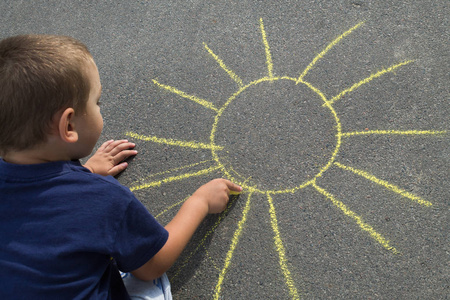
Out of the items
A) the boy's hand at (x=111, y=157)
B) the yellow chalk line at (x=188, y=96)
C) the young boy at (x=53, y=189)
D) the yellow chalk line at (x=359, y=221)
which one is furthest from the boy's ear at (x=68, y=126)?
the yellow chalk line at (x=359, y=221)

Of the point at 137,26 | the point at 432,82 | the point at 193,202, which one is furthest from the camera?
the point at 137,26

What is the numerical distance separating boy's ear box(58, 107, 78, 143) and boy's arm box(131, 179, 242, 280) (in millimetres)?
550

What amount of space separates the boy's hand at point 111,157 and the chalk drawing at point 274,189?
0.11 meters

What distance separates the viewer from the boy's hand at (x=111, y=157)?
80.4 inches

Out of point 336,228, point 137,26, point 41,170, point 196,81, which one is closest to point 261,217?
point 336,228

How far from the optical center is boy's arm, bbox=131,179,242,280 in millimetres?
1440

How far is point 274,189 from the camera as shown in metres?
1.94

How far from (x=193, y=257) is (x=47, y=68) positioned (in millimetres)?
1127

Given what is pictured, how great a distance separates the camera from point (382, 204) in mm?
1834

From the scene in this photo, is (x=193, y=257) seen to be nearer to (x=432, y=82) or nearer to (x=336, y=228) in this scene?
(x=336, y=228)

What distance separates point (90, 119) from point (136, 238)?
1.42 feet

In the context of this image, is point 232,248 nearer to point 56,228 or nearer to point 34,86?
point 56,228

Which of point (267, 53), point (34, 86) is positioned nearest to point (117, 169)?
point (34, 86)

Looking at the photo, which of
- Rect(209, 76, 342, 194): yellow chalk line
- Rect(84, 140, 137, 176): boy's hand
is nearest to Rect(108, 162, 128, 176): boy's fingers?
Rect(84, 140, 137, 176): boy's hand
